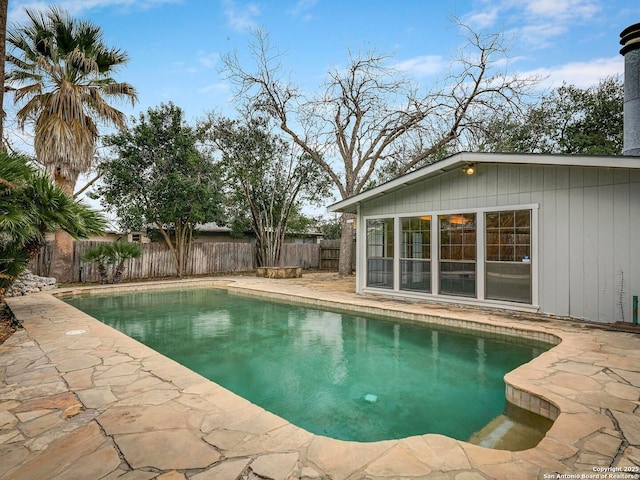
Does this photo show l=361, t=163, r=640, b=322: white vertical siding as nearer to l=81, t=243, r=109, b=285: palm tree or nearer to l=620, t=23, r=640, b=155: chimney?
l=620, t=23, r=640, b=155: chimney

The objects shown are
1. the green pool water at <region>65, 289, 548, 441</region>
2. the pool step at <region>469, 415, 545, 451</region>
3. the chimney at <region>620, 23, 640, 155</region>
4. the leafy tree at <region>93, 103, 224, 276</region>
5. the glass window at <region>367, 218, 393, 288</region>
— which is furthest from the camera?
the leafy tree at <region>93, 103, 224, 276</region>

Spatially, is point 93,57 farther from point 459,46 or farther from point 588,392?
point 588,392

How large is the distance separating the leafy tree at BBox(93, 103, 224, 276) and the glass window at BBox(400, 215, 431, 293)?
7651 millimetres

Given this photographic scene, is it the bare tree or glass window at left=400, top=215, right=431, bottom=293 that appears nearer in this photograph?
glass window at left=400, top=215, right=431, bottom=293

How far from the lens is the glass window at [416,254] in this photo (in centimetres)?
764

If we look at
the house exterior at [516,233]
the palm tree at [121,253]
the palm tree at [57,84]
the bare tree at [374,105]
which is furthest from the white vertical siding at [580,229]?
the palm tree at [57,84]

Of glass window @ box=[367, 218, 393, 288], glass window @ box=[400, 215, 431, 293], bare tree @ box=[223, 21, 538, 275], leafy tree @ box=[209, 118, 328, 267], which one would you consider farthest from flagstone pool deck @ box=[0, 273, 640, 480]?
leafy tree @ box=[209, 118, 328, 267]

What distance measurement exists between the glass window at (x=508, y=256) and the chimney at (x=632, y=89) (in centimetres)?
189

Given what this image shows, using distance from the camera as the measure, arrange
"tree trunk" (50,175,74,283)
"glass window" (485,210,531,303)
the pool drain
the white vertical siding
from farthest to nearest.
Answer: "tree trunk" (50,175,74,283) → "glass window" (485,210,531,303) → the white vertical siding → the pool drain

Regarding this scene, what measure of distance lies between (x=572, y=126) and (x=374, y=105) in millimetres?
8997

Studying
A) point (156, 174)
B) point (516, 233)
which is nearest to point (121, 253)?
point (156, 174)

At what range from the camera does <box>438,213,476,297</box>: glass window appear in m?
6.92

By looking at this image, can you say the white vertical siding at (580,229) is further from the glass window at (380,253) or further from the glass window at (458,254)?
the glass window at (380,253)

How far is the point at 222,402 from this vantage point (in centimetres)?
274
